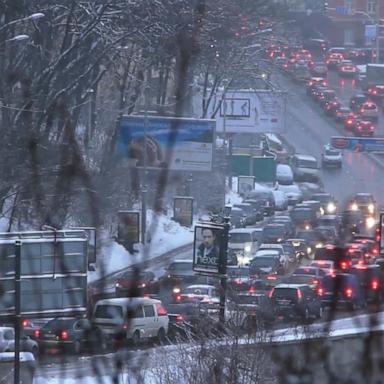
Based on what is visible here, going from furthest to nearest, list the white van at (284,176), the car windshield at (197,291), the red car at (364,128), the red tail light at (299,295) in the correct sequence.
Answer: the red car at (364,128), the white van at (284,176), the car windshield at (197,291), the red tail light at (299,295)

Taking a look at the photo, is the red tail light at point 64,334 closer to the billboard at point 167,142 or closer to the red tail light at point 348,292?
the red tail light at point 348,292

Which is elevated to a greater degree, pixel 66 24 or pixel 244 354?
pixel 66 24

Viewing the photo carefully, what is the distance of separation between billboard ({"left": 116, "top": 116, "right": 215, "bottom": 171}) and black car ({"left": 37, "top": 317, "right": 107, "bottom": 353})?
8.06 m

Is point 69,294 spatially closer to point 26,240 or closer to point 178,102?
point 26,240

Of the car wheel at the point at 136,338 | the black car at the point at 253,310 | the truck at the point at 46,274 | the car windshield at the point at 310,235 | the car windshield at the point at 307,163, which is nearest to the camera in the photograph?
the black car at the point at 253,310

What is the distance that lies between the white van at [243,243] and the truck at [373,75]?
1061 inches

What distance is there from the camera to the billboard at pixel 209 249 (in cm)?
1666

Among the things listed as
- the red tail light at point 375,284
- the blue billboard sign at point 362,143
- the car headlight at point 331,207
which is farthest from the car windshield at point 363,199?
the red tail light at point 375,284

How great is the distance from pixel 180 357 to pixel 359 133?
37.6m

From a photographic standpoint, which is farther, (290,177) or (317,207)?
(290,177)

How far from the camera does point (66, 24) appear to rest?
83.4ft

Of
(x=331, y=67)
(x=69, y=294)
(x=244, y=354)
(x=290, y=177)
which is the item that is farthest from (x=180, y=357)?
(x=331, y=67)

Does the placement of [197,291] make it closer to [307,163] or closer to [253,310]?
[253,310]

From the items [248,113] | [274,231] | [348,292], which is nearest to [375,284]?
[348,292]
